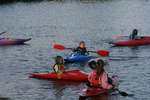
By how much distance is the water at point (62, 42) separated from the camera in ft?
84.6

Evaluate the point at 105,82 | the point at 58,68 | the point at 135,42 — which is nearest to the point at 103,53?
the point at 58,68

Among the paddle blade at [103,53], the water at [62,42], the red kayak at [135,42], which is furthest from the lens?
the red kayak at [135,42]

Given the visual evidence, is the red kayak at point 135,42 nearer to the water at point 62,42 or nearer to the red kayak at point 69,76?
the water at point 62,42

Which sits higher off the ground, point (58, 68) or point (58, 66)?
point (58, 66)

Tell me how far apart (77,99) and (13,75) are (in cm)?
632

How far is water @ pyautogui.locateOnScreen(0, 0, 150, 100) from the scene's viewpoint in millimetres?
25797

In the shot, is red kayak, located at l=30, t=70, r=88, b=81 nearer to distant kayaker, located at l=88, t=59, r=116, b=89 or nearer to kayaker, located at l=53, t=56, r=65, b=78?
kayaker, located at l=53, t=56, r=65, b=78

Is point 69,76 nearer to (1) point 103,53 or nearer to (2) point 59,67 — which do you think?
(2) point 59,67

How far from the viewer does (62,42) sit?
142 ft

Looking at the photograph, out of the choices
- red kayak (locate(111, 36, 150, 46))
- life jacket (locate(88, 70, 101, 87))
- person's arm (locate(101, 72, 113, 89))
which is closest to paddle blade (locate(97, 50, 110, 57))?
red kayak (locate(111, 36, 150, 46))

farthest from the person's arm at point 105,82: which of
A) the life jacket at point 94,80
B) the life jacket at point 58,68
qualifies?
the life jacket at point 58,68

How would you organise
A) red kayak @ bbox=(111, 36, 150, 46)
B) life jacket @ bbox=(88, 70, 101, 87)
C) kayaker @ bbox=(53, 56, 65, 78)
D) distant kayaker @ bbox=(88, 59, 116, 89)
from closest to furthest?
distant kayaker @ bbox=(88, 59, 116, 89) → life jacket @ bbox=(88, 70, 101, 87) → kayaker @ bbox=(53, 56, 65, 78) → red kayak @ bbox=(111, 36, 150, 46)

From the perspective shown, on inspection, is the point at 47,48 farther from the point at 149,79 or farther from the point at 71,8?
the point at 71,8

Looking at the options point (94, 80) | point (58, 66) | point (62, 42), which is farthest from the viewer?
point (62, 42)
